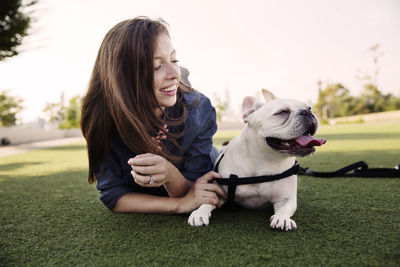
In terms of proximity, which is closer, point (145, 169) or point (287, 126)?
point (145, 169)

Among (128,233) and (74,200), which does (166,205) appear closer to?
(128,233)

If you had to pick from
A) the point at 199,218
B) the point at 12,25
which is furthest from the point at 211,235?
the point at 12,25

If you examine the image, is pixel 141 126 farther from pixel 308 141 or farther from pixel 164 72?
pixel 308 141

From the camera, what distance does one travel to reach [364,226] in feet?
4.58

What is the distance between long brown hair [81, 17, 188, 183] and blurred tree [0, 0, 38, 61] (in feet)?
19.8

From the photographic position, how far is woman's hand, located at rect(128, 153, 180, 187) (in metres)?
1.45

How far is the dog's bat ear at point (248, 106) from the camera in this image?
2.02 m

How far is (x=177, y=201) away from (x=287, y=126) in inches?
31.5

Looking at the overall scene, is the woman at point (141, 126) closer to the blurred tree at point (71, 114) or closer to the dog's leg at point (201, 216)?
the dog's leg at point (201, 216)

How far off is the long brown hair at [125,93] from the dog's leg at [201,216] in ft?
1.20

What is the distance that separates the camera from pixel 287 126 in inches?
65.7

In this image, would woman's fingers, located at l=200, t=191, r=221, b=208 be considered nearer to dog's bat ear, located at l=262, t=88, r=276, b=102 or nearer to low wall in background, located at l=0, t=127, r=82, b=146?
dog's bat ear, located at l=262, t=88, r=276, b=102

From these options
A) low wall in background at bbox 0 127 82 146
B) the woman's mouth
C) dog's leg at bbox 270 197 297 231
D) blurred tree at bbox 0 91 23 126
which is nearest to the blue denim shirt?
the woman's mouth

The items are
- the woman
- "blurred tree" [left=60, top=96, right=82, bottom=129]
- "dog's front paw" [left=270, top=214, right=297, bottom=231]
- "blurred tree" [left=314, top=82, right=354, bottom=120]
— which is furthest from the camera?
"blurred tree" [left=314, top=82, right=354, bottom=120]
